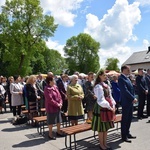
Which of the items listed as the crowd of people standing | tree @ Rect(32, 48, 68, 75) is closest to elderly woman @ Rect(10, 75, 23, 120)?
the crowd of people standing

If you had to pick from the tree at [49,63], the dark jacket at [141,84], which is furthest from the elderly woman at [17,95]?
the tree at [49,63]

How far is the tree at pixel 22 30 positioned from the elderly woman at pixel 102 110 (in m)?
24.2

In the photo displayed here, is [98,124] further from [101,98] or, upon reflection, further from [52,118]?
[52,118]

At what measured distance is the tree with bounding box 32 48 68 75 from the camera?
4774 cm

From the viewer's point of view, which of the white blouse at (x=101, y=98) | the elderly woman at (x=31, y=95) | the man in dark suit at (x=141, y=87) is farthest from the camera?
the man in dark suit at (x=141, y=87)

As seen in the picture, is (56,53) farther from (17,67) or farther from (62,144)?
(62,144)

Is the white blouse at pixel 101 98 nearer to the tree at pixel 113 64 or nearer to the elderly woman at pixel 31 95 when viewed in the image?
the elderly woman at pixel 31 95

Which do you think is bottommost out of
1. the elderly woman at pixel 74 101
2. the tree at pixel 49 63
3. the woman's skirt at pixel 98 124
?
the woman's skirt at pixel 98 124

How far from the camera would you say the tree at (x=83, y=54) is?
185 feet

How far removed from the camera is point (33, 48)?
30172mm

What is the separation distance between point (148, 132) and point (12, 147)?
12.9ft

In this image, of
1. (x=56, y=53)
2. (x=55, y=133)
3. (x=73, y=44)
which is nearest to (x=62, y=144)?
(x=55, y=133)

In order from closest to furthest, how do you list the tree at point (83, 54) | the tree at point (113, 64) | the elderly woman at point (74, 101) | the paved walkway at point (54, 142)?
the paved walkway at point (54, 142) → the elderly woman at point (74, 101) → the tree at point (83, 54) → the tree at point (113, 64)

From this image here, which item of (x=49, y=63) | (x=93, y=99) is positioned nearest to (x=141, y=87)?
(x=93, y=99)
